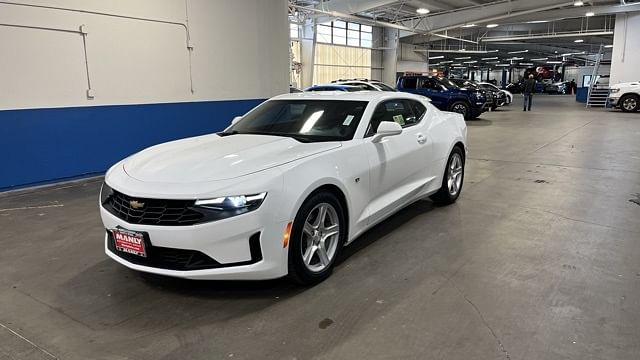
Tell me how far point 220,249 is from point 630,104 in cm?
2148

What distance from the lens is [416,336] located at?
8.59 ft

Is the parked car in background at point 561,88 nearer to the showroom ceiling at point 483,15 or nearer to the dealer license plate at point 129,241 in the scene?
the showroom ceiling at point 483,15

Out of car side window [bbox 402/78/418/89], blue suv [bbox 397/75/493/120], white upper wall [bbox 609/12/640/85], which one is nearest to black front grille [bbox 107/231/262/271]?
blue suv [bbox 397/75/493/120]

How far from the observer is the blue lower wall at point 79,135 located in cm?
634

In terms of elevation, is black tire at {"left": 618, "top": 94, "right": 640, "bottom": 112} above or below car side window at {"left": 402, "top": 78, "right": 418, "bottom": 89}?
below

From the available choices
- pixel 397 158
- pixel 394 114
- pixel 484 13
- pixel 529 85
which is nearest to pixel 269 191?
pixel 397 158

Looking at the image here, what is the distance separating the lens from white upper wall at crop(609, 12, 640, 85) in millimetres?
20500

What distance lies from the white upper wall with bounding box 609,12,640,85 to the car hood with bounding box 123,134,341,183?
74.1 feet

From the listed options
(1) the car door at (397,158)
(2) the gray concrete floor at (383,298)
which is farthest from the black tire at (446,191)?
(1) the car door at (397,158)

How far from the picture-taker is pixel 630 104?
19031mm

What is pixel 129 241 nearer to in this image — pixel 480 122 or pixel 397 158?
pixel 397 158

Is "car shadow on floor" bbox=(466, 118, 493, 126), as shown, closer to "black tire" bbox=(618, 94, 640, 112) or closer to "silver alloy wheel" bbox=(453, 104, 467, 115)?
"silver alloy wheel" bbox=(453, 104, 467, 115)

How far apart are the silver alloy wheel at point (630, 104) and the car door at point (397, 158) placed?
60.5 feet

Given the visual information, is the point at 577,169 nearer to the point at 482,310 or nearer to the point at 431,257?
the point at 431,257
